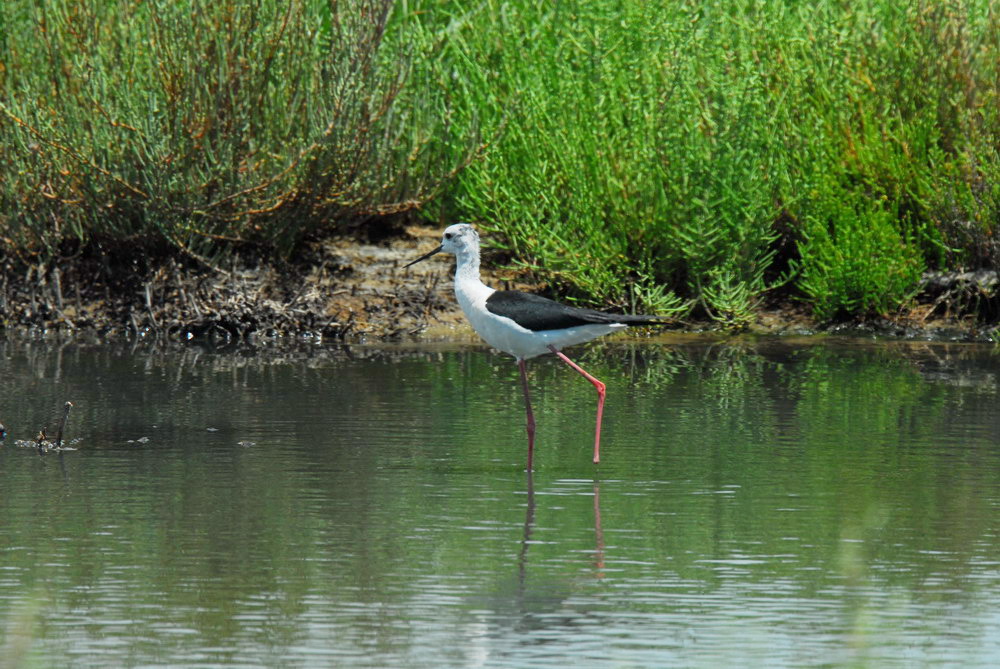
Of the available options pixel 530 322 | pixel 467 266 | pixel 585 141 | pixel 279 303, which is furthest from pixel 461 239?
pixel 279 303

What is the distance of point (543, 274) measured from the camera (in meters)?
13.9

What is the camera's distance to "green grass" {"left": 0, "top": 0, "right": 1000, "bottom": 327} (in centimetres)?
1312

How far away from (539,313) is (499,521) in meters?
1.85

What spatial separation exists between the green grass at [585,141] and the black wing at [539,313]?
493 cm

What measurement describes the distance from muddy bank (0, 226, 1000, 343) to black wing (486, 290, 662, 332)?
520 cm

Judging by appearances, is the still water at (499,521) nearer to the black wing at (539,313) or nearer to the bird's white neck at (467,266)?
the black wing at (539,313)

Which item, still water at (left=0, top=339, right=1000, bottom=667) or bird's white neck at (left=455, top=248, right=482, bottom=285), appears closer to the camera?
still water at (left=0, top=339, right=1000, bottom=667)

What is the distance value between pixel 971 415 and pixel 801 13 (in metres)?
6.07

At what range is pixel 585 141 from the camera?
13531 millimetres

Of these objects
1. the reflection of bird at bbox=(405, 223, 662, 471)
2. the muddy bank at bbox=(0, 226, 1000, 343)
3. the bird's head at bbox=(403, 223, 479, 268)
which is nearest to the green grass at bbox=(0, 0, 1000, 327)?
the muddy bank at bbox=(0, 226, 1000, 343)

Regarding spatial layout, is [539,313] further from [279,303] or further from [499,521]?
[279,303]

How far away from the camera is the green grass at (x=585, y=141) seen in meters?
13.1

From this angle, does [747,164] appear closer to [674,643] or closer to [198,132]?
[198,132]

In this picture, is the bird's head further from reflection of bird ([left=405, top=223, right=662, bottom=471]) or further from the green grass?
the green grass
